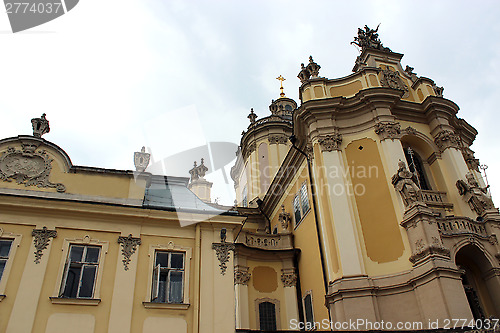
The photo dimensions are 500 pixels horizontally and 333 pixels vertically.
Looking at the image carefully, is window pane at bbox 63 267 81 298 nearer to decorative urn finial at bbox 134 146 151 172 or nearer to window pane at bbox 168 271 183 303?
window pane at bbox 168 271 183 303

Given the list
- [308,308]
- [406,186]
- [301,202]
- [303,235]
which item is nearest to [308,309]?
[308,308]

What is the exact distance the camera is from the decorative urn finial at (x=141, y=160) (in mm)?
13656

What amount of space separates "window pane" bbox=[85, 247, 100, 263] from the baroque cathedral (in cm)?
11

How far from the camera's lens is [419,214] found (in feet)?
47.0

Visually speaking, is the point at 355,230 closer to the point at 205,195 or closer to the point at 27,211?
the point at 27,211

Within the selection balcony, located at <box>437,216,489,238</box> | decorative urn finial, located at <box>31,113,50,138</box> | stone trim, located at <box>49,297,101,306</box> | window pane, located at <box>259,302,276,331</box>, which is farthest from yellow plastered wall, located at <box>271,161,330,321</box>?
decorative urn finial, located at <box>31,113,50,138</box>

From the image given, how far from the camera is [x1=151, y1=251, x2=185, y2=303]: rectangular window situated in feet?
36.8

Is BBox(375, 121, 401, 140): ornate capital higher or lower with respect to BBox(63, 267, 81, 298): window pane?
higher

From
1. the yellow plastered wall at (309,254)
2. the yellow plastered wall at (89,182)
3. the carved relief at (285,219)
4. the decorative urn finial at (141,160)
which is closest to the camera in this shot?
the yellow plastered wall at (89,182)

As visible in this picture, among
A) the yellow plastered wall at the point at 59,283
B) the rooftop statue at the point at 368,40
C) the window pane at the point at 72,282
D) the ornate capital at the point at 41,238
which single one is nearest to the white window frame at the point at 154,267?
the yellow plastered wall at the point at 59,283

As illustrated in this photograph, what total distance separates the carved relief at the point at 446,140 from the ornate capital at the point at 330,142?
4.56 meters

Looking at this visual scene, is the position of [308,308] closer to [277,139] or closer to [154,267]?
[154,267]

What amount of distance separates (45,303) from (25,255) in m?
1.49

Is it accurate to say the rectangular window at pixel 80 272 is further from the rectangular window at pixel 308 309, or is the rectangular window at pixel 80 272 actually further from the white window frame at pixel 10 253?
the rectangular window at pixel 308 309
